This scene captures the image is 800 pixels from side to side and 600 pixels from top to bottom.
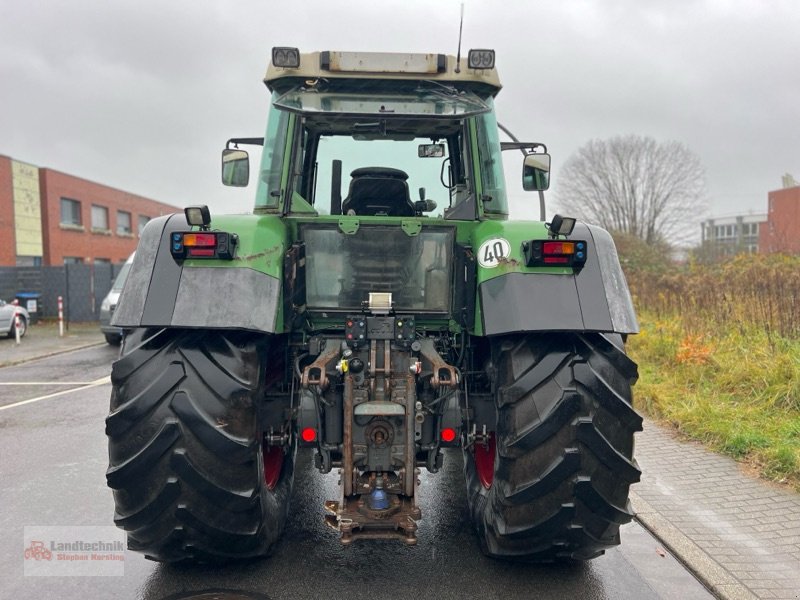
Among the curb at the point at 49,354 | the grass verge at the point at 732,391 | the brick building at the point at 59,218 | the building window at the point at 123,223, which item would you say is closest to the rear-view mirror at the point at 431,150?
the grass verge at the point at 732,391

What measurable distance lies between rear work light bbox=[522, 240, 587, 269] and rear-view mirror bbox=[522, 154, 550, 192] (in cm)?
146

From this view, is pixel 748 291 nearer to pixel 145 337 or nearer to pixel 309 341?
pixel 309 341

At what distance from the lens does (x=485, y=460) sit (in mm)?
3936

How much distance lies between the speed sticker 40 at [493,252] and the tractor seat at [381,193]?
124cm

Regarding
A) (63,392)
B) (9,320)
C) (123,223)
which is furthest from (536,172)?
(123,223)

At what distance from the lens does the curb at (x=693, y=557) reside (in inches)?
134

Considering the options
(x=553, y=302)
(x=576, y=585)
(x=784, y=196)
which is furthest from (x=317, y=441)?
(x=784, y=196)

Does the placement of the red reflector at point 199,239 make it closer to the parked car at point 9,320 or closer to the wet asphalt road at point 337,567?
the wet asphalt road at point 337,567

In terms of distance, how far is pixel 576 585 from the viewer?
3.43 m

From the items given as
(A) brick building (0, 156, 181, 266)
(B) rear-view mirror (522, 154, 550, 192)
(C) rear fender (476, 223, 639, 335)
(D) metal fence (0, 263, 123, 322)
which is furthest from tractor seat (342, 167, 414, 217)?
(A) brick building (0, 156, 181, 266)

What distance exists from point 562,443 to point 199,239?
6.45 feet

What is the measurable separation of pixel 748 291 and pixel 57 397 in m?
9.75

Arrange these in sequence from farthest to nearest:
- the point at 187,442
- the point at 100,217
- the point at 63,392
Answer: the point at 100,217 → the point at 63,392 → the point at 187,442

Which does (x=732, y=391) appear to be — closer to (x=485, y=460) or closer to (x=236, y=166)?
(x=485, y=460)
